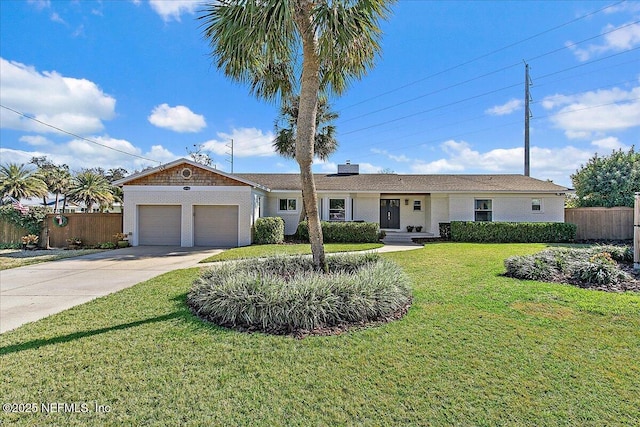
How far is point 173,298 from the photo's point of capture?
6195 mm

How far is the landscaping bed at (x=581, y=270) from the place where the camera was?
6914 mm

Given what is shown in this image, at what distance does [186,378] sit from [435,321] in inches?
139

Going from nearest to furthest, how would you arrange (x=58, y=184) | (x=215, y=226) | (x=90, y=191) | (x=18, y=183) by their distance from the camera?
(x=215, y=226) < (x=18, y=183) < (x=90, y=191) < (x=58, y=184)

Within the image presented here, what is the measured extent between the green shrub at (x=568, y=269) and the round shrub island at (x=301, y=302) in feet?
12.2

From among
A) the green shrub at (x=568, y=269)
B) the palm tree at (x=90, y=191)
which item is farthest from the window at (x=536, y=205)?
the palm tree at (x=90, y=191)

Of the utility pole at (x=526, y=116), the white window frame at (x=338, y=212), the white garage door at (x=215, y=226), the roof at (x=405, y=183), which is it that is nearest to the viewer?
the white garage door at (x=215, y=226)

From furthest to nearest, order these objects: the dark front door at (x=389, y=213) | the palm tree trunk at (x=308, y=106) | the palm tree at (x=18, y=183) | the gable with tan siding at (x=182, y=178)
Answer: the palm tree at (x=18, y=183), the dark front door at (x=389, y=213), the gable with tan siding at (x=182, y=178), the palm tree trunk at (x=308, y=106)

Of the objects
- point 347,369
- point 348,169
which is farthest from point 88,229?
point 347,369

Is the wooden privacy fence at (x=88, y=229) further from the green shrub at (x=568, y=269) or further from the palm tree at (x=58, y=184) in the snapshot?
the palm tree at (x=58, y=184)

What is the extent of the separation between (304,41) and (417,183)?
14.7 m

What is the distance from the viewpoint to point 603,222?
666 inches

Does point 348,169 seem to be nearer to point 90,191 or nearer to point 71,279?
point 71,279

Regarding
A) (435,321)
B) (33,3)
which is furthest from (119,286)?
(33,3)

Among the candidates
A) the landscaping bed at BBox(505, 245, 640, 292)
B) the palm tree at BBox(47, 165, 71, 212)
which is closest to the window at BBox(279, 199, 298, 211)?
the landscaping bed at BBox(505, 245, 640, 292)
